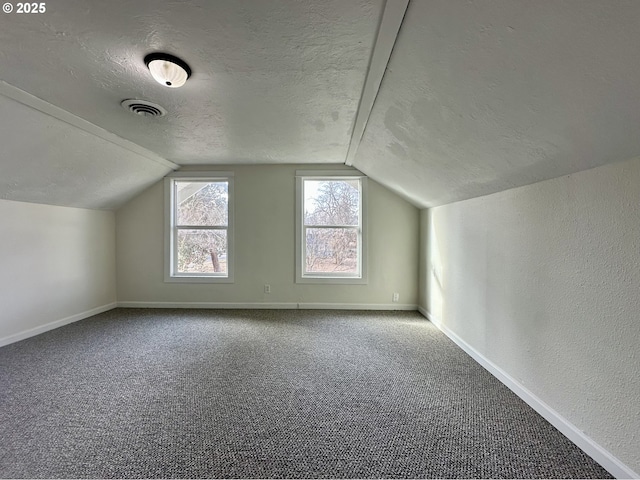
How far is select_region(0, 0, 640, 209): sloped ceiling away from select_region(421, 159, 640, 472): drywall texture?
18 cm

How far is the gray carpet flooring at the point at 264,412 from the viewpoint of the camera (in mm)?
1292

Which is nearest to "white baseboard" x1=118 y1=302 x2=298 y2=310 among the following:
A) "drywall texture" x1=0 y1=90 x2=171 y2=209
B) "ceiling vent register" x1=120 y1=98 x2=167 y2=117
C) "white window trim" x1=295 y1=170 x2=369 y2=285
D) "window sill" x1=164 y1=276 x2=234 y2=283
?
"window sill" x1=164 y1=276 x2=234 y2=283

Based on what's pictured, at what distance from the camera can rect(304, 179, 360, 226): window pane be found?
3963 mm

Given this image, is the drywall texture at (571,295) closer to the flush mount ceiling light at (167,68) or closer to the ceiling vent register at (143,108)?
→ the flush mount ceiling light at (167,68)

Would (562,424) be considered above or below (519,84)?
below

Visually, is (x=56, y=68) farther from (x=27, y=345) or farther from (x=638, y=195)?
(x=638, y=195)

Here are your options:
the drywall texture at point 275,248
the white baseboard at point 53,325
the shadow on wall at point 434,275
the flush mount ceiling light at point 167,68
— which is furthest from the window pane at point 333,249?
the white baseboard at point 53,325

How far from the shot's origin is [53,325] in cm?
311

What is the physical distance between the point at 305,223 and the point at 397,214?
1361 mm

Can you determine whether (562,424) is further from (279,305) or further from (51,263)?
(51,263)

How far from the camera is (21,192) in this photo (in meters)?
2.67

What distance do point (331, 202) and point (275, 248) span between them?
1.08 metres

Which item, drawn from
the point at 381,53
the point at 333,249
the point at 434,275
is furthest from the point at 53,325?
the point at 434,275

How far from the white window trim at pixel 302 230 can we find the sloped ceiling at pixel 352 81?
1.24 m
